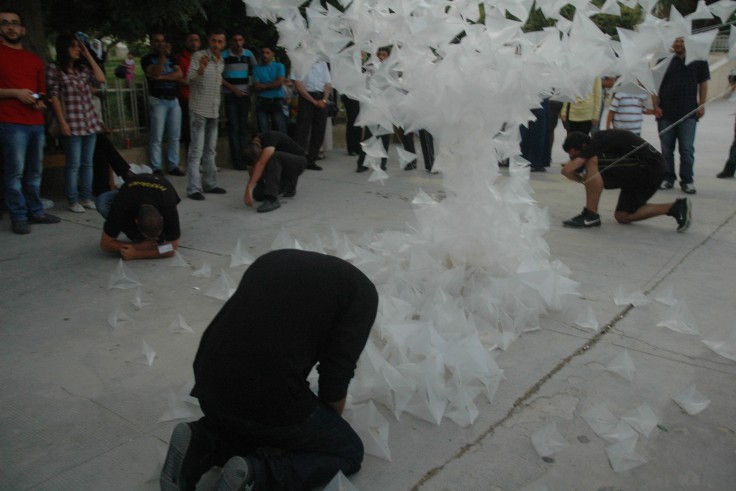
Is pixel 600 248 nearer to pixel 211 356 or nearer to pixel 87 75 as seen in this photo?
pixel 211 356

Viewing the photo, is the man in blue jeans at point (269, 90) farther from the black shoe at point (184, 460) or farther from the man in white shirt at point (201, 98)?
the black shoe at point (184, 460)

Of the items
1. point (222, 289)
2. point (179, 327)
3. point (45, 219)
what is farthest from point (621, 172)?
point (45, 219)

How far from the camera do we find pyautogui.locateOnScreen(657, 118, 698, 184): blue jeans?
766cm

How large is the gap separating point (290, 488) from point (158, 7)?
592 cm

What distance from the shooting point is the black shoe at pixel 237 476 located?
2.37 meters

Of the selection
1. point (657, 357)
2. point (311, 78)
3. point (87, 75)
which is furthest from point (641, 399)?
point (311, 78)

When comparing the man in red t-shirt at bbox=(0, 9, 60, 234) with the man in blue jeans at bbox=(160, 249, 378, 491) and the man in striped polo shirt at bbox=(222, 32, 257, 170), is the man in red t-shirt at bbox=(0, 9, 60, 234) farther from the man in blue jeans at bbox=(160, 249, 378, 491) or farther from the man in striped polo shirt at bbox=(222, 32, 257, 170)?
the man in blue jeans at bbox=(160, 249, 378, 491)

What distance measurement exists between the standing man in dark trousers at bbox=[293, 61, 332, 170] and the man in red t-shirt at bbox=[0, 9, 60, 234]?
3.59 m

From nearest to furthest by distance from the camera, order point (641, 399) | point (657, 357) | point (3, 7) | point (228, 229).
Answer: point (641, 399), point (657, 357), point (228, 229), point (3, 7)

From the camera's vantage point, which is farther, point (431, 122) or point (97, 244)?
point (97, 244)

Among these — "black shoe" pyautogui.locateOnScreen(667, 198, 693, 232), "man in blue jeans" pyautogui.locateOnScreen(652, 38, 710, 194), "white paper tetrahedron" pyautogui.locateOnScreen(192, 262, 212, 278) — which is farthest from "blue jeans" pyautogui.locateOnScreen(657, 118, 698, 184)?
"white paper tetrahedron" pyautogui.locateOnScreen(192, 262, 212, 278)

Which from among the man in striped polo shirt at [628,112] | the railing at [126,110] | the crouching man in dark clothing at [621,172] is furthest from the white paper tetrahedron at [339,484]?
the railing at [126,110]

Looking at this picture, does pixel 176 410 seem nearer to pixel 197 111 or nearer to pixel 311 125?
pixel 197 111

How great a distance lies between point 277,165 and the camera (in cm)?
707
